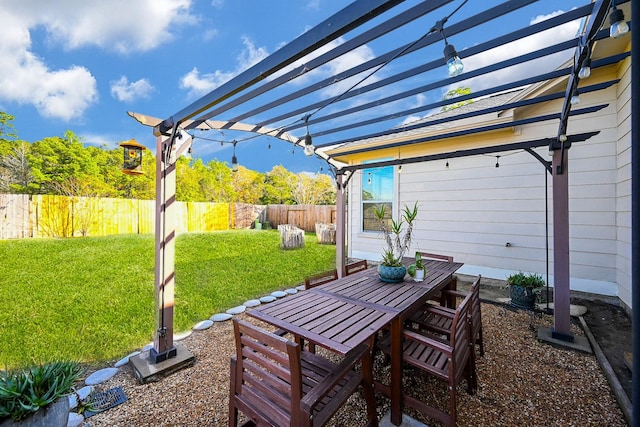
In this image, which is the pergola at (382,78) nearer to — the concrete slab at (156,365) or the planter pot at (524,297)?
the concrete slab at (156,365)

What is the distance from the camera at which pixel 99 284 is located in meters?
4.65

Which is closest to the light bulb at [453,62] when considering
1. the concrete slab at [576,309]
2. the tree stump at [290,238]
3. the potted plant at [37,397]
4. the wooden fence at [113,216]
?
the potted plant at [37,397]

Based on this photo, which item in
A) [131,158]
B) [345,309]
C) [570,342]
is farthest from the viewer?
[131,158]

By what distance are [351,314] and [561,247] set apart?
2529mm

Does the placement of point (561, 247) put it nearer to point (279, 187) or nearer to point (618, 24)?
point (618, 24)

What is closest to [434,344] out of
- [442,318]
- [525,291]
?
[442,318]

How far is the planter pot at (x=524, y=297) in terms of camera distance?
3.45 metres

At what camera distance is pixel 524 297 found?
3475 millimetres

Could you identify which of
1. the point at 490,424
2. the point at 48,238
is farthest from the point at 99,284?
the point at 48,238

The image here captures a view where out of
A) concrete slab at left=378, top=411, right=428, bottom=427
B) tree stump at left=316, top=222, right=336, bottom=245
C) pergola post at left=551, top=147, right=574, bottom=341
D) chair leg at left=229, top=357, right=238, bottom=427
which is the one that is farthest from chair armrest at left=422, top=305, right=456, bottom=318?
tree stump at left=316, top=222, right=336, bottom=245

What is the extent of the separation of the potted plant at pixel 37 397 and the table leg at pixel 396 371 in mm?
1965

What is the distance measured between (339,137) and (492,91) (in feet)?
7.03

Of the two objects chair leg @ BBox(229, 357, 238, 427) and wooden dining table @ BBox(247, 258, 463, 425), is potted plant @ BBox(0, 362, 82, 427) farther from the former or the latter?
wooden dining table @ BBox(247, 258, 463, 425)

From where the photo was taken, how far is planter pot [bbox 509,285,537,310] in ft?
11.3
